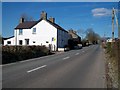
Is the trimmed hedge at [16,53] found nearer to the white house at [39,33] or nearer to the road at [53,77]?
the road at [53,77]

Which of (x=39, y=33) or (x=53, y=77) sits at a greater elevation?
(x=39, y=33)

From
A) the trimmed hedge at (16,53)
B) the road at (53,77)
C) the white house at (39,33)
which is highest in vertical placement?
the white house at (39,33)

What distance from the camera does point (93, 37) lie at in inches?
6698

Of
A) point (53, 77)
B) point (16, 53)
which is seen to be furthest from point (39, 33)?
point (53, 77)

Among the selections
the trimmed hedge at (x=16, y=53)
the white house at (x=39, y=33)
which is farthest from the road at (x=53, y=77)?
the white house at (x=39, y=33)

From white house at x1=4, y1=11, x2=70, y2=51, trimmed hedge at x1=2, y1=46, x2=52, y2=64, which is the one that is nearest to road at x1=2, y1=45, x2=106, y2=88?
trimmed hedge at x1=2, y1=46, x2=52, y2=64

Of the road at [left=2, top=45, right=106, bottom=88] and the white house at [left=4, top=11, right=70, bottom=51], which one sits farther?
the white house at [left=4, top=11, right=70, bottom=51]

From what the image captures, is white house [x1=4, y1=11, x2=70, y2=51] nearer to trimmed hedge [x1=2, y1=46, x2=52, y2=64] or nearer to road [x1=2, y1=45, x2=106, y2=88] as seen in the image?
trimmed hedge [x1=2, y1=46, x2=52, y2=64]

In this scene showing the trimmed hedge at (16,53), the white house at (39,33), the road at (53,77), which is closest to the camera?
the road at (53,77)

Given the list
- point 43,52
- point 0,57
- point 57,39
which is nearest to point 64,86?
point 0,57

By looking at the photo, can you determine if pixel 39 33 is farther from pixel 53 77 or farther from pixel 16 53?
pixel 53 77

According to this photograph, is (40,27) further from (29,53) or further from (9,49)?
(9,49)

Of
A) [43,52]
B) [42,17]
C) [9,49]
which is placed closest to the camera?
[9,49]

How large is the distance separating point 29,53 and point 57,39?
33.2 m
